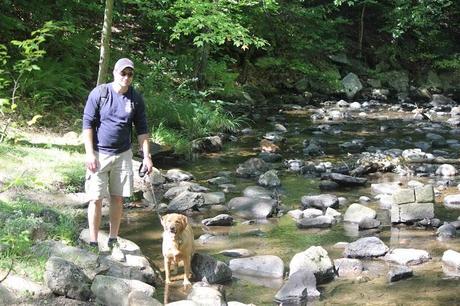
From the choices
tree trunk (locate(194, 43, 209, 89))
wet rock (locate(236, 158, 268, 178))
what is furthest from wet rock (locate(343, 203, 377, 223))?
tree trunk (locate(194, 43, 209, 89))

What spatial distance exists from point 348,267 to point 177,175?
15.5 feet

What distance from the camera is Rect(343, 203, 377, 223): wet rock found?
25.9 feet

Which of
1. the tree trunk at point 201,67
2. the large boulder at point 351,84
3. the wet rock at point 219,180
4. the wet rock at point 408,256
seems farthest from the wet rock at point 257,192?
the large boulder at point 351,84

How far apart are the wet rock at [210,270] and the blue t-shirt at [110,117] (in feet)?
4.48

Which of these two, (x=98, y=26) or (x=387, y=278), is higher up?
(x=98, y=26)

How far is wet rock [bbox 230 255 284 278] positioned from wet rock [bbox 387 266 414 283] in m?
1.09

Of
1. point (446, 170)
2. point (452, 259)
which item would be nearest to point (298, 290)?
point (452, 259)

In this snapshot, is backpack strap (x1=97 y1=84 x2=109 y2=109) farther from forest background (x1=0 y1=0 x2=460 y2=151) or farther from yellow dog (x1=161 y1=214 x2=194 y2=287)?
yellow dog (x1=161 y1=214 x2=194 y2=287)

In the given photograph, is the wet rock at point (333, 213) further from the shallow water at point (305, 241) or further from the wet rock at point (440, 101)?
the wet rock at point (440, 101)

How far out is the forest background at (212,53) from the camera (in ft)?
38.8

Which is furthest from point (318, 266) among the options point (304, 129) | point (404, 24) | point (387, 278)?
point (404, 24)

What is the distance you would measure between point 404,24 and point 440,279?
21564 mm

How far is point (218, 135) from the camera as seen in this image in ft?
45.5

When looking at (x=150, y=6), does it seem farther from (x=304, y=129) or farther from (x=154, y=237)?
(x=154, y=237)
